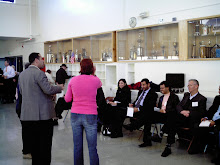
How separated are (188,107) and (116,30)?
4.13 meters

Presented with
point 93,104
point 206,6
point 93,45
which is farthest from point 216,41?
point 93,45

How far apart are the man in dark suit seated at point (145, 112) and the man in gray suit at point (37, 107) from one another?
2.19 metres

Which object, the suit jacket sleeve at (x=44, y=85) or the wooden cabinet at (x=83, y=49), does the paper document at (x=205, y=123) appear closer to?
the suit jacket sleeve at (x=44, y=85)

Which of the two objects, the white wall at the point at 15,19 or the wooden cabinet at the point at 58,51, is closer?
the wooden cabinet at the point at 58,51

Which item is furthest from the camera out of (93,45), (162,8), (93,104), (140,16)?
(93,45)

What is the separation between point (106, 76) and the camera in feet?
29.3

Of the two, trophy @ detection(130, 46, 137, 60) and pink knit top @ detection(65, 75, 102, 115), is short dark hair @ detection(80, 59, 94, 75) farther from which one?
trophy @ detection(130, 46, 137, 60)

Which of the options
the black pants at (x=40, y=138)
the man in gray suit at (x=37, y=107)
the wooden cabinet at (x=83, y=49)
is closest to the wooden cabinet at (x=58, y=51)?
the wooden cabinet at (x=83, y=49)

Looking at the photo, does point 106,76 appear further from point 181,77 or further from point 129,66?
point 181,77

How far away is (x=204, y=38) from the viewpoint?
6.33 metres

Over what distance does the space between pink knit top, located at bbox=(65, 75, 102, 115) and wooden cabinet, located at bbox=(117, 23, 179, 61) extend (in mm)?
3975

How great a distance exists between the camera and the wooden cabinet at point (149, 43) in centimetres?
693

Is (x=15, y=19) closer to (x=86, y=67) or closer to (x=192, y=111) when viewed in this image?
(x=192, y=111)

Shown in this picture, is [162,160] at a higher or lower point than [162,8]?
lower
